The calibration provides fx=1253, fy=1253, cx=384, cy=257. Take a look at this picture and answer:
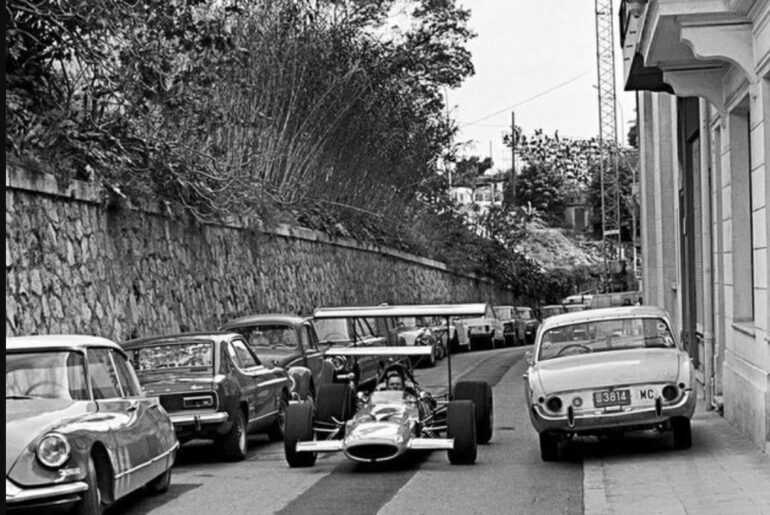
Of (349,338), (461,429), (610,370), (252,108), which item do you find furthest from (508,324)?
(461,429)

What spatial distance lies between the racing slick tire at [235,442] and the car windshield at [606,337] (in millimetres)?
3375

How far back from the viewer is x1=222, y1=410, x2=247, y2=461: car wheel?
44.4ft

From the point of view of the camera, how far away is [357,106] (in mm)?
34719

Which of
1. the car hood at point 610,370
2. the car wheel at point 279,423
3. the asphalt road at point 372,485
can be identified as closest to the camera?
the asphalt road at point 372,485

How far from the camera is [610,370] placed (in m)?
12.5

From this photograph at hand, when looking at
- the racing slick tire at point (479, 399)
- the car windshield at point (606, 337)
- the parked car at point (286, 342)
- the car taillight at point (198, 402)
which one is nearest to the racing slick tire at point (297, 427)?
the car taillight at point (198, 402)

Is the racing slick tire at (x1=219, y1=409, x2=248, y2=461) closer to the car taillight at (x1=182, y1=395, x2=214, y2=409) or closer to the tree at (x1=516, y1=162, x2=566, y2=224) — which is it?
the car taillight at (x1=182, y1=395, x2=214, y2=409)

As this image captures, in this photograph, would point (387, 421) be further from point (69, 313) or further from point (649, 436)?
point (69, 313)

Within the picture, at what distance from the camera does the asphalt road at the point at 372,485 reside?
1029 centimetres

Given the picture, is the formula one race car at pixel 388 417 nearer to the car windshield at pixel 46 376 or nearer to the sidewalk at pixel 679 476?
the sidewalk at pixel 679 476

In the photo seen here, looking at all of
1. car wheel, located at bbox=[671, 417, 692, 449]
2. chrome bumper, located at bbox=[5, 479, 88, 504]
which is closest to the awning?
car wheel, located at bbox=[671, 417, 692, 449]

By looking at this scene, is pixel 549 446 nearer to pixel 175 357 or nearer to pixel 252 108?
pixel 175 357

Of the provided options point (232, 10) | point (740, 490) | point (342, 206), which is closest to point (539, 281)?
point (342, 206)

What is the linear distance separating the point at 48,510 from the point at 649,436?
26.8 feet
